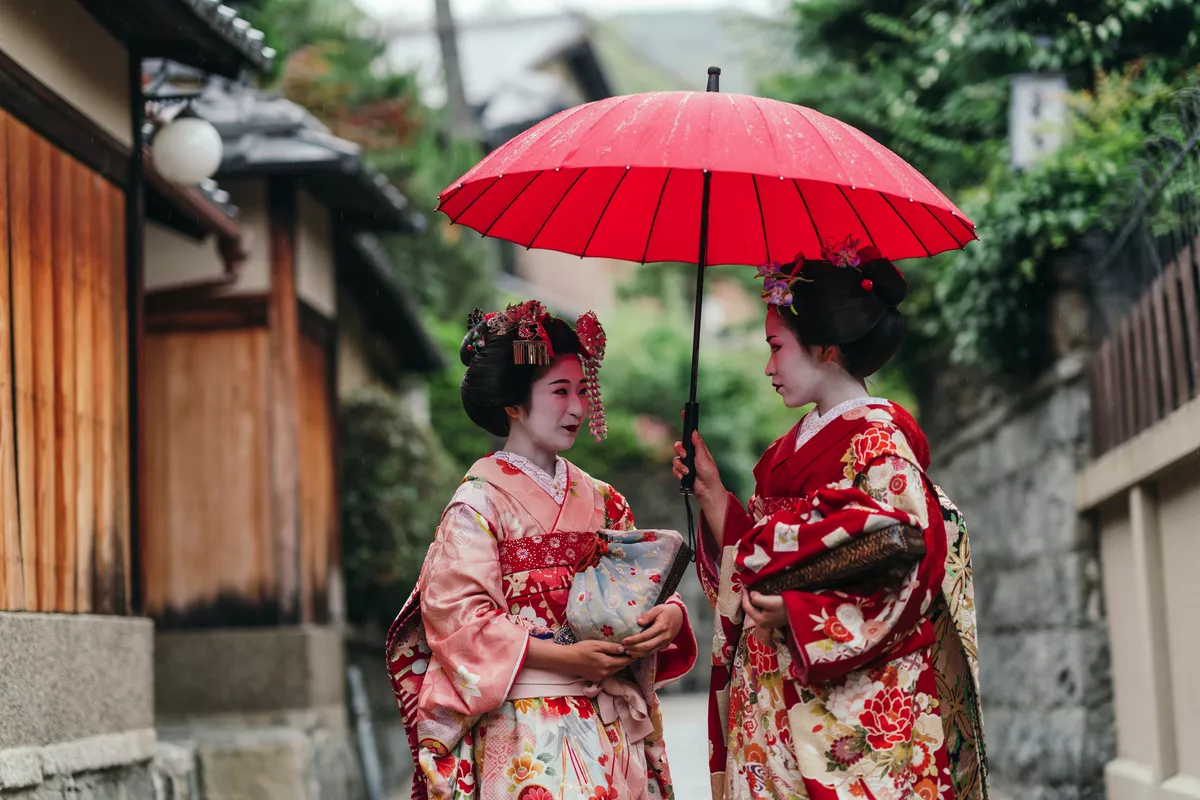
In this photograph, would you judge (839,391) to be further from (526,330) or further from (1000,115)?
(1000,115)

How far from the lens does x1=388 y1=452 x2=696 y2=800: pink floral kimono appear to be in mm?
3852

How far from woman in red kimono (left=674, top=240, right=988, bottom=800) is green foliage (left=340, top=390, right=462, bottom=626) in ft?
22.2

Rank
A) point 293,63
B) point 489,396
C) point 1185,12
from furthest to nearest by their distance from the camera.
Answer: point 293,63 < point 1185,12 < point 489,396

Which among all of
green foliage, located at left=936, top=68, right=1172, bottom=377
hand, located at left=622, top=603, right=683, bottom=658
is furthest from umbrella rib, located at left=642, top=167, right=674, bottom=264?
green foliage, located at left=936, top=68, right=1172, bottom=377

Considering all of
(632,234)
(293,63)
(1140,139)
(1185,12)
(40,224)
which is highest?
(293,63)

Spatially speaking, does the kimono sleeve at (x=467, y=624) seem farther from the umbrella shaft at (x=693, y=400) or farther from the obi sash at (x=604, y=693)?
the umbrella shaft at (x=693, y=400)

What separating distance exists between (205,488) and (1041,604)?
5.03 m

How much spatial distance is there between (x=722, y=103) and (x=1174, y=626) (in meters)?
3.54

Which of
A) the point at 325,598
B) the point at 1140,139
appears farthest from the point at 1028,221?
the point at 325,598

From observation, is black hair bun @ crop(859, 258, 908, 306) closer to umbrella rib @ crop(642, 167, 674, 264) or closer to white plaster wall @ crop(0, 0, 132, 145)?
umbrella rib @ crop(642, 167, 674, 264)

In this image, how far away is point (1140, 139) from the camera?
7133 millimetres

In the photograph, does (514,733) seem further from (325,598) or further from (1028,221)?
(325,598)

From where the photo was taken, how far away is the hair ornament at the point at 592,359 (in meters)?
4.12

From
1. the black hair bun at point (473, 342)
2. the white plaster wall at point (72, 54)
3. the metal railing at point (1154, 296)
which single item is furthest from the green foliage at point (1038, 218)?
the white plaster wall at point (72, 54)
